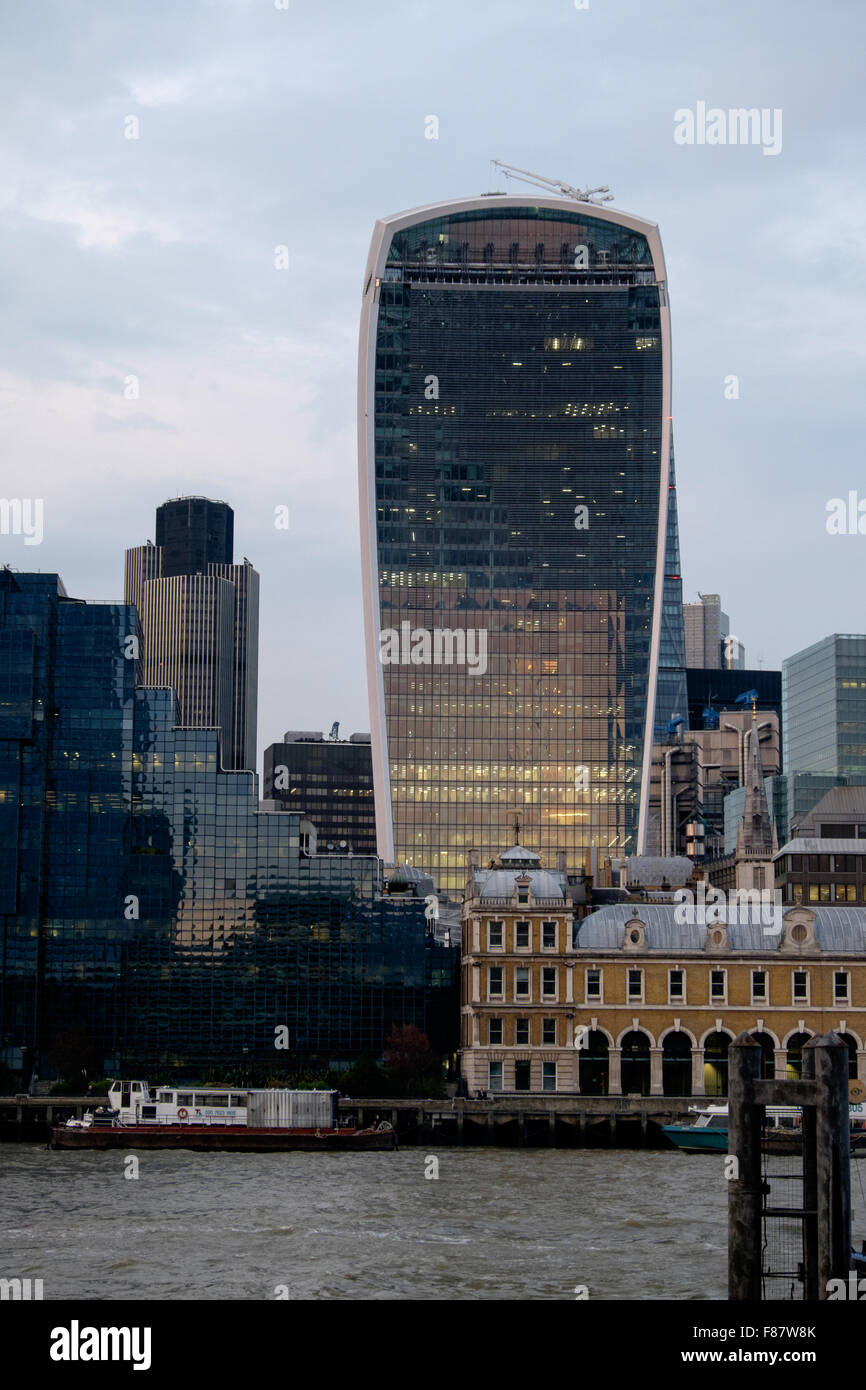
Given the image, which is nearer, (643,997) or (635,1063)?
(635,1063)

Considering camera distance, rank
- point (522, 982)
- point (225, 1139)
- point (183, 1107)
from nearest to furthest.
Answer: point (225, 1139), point (183, 1107), point (522, 982)

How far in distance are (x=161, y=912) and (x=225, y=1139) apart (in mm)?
50264

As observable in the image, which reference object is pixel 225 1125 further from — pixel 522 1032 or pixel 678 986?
pixel 678 986

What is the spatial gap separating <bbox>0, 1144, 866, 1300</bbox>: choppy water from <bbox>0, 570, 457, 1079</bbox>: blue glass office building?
185ft

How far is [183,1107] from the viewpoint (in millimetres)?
115625

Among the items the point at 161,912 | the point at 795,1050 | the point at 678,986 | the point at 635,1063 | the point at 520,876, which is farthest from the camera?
the point at 161,912

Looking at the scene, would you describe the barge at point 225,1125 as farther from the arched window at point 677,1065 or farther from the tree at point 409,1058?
the tree at point 409,1058

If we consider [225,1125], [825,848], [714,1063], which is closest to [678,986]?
[714,1063]

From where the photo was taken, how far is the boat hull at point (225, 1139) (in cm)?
11169

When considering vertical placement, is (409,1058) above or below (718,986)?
below

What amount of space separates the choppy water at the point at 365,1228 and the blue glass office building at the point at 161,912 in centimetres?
5626

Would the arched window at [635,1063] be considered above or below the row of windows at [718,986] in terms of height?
below

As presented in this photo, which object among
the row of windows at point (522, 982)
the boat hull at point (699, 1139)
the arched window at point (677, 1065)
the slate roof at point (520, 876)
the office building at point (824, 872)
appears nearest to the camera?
the boat hull at point (699, 1139)

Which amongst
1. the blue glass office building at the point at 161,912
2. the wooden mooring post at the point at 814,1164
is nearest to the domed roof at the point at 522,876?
the blue glass office building at the point at 161,912
